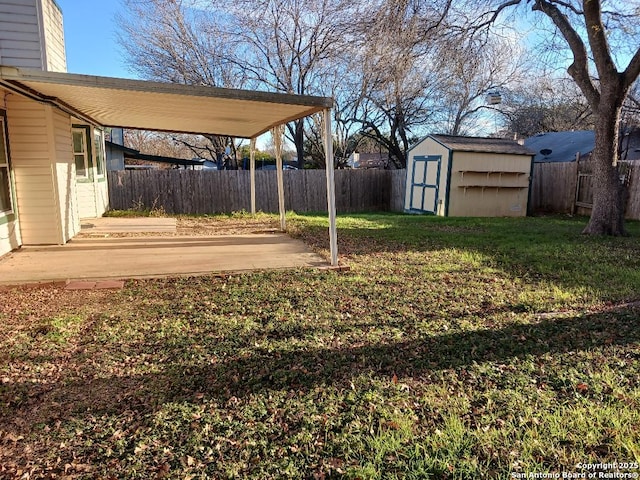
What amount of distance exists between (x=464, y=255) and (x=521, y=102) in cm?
2263

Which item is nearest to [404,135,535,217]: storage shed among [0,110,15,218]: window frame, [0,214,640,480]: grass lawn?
[0,214,640,480]: grass lawn

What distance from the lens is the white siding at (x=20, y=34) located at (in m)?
6.42

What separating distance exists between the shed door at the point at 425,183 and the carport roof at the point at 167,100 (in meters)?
6.34

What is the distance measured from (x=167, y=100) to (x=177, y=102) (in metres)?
0.19

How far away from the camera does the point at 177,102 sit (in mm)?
5297

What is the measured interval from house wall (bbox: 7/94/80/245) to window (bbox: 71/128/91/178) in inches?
98.0

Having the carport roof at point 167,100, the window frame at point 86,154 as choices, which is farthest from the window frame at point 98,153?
the carport roof at point 167,100

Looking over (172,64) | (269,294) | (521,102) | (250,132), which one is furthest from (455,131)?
(269,294)

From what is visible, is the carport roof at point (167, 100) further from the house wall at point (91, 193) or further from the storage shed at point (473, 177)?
the storage shed at point (473, 177)

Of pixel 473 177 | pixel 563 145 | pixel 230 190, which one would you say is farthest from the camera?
pixel 563 145

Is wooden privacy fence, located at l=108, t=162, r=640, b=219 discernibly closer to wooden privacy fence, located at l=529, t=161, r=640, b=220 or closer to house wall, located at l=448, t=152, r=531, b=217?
wooden privacy fence, located at l=529, t=161, r=640, b=220

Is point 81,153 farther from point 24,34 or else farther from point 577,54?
point 577,54

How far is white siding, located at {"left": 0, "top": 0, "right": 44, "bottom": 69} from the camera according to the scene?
21.1ft

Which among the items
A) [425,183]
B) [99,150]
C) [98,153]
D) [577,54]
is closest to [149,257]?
[98,153]
